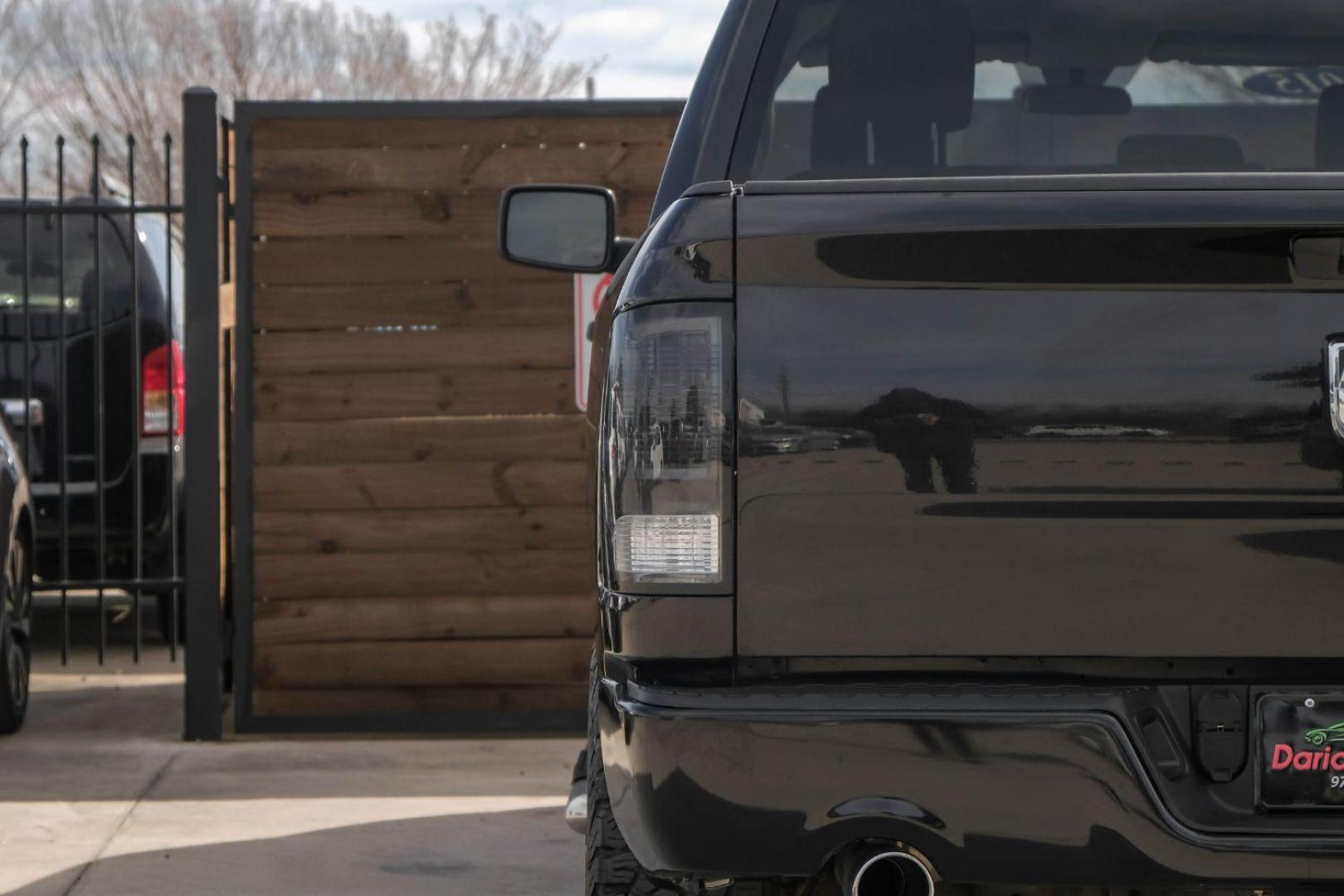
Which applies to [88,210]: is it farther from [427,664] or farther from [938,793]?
[938,793]

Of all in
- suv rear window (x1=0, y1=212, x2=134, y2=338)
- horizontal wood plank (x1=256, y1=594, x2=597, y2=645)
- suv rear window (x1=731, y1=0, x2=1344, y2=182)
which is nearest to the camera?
suv rear window (x1=731, y1=0, x2=1344, y2=182)

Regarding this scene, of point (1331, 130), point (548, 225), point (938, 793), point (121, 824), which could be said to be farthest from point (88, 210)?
point (938, 793)

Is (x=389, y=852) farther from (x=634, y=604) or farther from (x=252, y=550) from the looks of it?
(x=634, y=604)

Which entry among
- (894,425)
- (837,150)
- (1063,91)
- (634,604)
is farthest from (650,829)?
(1063,91)

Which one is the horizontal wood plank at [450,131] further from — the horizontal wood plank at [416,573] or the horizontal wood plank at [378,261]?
the horizontal wood plank at [416,573]

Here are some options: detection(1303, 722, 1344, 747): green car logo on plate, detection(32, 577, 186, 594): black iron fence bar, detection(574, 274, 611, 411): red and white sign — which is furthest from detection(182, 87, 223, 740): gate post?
detection(1303, 722, 1344, 747): green car logo on plate

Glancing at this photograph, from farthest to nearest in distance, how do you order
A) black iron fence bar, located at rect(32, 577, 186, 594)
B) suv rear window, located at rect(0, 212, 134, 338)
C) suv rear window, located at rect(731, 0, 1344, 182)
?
suv rear window, located at rect(0, 212, 134, 338)
black iron fence bar, located at rect(32, 577, 186, 594)
suv rear window, located at rect(731, 0, 1344, 182)

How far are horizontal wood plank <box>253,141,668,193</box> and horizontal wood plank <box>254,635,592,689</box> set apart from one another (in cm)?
165

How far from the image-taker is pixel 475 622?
21.3ft

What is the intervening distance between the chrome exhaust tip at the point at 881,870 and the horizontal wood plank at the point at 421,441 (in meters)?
4.11

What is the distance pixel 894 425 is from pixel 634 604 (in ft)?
1.37

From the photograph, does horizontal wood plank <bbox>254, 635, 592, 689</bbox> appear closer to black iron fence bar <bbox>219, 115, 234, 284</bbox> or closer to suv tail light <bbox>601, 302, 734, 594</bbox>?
black iron fence bar <bbox>219, 115, 234, 284</bbox>

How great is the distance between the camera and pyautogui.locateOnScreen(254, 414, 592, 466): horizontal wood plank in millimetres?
6410

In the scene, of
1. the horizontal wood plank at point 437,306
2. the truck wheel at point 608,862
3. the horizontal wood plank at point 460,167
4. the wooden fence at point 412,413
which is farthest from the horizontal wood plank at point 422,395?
the truck wheel at point 608,862
